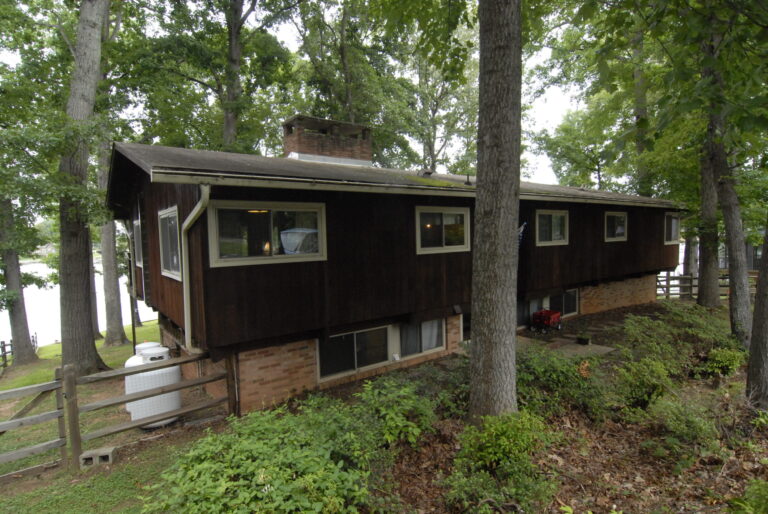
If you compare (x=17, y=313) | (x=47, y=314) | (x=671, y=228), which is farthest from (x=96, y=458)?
(x=47, y=314)

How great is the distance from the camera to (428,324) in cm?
906

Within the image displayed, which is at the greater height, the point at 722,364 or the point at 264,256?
the point at 264,256

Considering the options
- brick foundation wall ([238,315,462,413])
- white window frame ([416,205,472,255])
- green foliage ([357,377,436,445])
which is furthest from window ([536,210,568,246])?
green foliage ([357,377,436,445])

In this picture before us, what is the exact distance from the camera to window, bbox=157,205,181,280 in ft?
22.4

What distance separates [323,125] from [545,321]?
8113 mm

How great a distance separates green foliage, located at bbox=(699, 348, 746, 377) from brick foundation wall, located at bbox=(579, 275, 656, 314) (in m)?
5.65

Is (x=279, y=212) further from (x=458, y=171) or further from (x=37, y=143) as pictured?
(x=458, y=171)

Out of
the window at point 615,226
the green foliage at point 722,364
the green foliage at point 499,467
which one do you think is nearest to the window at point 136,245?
the green foliage at point 499,467

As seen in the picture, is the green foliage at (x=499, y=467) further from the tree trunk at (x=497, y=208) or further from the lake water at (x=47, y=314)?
the lake water at (x=47, y=314)

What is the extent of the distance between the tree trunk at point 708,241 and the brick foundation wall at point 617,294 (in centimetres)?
189

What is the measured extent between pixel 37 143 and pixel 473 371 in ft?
32.1

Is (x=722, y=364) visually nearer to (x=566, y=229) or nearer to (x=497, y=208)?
(x=566, y=229)

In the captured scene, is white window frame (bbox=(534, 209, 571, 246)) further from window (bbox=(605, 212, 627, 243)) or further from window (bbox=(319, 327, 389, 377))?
window (bbox=(319, 327, 389, 377))

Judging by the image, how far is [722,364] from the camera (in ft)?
23.0
